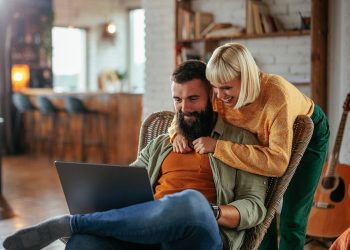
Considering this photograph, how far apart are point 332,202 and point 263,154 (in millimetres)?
1702

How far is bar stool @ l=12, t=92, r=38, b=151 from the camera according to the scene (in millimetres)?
8195

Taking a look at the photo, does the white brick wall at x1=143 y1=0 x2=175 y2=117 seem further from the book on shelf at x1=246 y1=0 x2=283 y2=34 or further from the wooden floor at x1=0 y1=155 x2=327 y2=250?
the wooden floor at x1=0 y1=155 x2=327 y2=250

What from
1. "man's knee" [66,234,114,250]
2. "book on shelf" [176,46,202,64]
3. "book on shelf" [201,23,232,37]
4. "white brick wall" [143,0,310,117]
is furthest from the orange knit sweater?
"book on shelf" [176,46,202,64]

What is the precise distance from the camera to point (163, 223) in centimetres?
175

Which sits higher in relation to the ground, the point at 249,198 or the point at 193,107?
the point at 193,107

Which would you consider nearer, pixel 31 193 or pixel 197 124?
pixel 197 124

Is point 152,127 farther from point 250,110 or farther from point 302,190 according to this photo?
point 302,190

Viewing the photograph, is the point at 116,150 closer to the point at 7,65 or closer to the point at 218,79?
the point at 7,65

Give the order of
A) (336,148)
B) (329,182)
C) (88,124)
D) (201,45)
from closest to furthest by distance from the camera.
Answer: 1. (336,148)
2. (329,182)
3. (201,45)
4. (88,124)

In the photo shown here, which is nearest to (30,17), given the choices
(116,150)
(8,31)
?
(8,31)

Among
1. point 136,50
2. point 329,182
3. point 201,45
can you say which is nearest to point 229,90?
point 329,182

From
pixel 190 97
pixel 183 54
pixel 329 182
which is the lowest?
pixel 329 182

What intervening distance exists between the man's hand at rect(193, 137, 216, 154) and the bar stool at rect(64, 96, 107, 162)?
210 inches

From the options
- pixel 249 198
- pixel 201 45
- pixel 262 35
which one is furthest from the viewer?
pixel 201 45
